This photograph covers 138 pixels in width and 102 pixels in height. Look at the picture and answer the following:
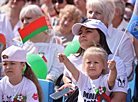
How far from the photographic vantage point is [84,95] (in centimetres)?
320

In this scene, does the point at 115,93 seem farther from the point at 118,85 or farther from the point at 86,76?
the point at 86,76

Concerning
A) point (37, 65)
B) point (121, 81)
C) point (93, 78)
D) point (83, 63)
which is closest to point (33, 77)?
point (37, 65)

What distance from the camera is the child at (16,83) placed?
339cm

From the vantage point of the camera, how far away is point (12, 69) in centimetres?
342

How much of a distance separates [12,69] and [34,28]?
89cm

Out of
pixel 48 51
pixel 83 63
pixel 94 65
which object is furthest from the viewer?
pixel 48 51

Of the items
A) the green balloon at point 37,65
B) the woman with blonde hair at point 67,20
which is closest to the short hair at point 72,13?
the woman with blonde hair at point 67,20

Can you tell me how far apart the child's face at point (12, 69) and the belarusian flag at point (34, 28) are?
65cm

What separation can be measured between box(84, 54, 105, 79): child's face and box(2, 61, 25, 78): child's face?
2.94 ft

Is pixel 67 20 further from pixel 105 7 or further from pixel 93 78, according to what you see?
pixel 93 78

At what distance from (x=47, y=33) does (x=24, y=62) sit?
144 centimetres

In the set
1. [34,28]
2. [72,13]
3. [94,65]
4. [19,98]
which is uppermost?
[72,13]

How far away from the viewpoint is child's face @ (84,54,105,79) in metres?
3.17

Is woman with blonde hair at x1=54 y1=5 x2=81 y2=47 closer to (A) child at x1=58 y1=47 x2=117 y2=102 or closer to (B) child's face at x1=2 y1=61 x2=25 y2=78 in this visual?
(B) child's face at x1=2 y1=61 x2=25 y2=78
